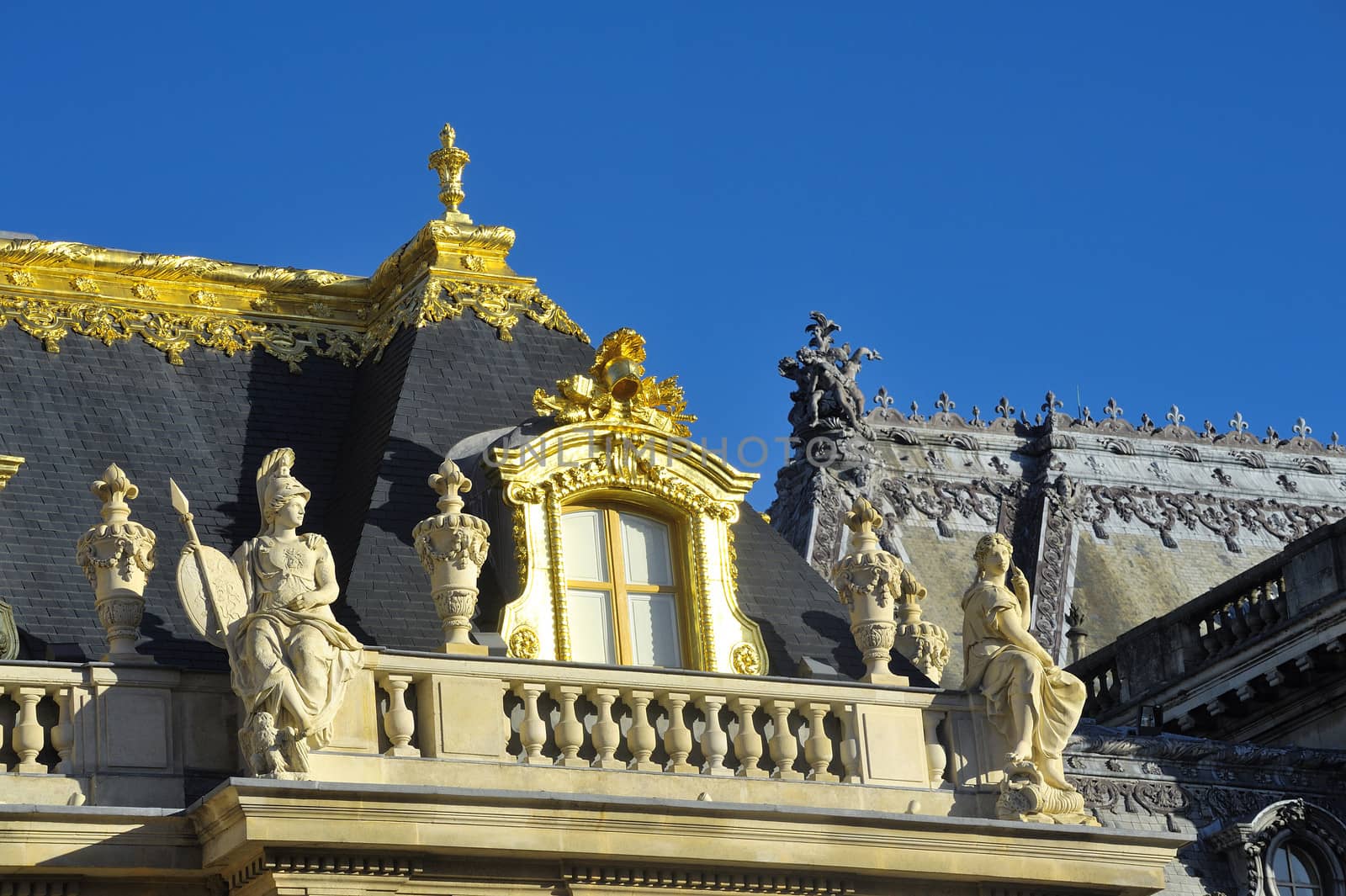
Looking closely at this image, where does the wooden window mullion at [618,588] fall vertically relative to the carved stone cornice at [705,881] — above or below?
above

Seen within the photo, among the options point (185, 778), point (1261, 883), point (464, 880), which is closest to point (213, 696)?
point (185, 778)

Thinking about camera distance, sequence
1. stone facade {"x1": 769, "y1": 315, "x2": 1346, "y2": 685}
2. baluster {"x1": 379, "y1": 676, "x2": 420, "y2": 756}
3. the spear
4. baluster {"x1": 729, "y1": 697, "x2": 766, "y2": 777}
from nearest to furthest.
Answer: baluster {"x1": 379, "y1": 676, "x2": 420, "y2": 756}, the spear, baluster {"x1": 729, "y1": 697, "x2": 766, "y2": 777}, stone facade {"x1": 769, "y1": 315, "x2": 1346, "y2": 685}

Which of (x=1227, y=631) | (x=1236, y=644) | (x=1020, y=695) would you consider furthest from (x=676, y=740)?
(x=1227, y=631)

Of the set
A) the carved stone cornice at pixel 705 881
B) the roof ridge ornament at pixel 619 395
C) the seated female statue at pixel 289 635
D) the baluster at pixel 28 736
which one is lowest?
the carved stone cornice at pixel 705 881

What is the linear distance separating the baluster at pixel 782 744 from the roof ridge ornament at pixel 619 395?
8.53 ft

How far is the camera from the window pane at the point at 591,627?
23.4 metres

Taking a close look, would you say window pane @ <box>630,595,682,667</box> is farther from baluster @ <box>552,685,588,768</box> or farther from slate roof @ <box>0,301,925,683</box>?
baluster @ <box>552,685,588,768</box>

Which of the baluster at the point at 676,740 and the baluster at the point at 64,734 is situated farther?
the baluster at the point at 676,740

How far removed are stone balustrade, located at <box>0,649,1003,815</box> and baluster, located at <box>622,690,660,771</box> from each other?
0.01 m

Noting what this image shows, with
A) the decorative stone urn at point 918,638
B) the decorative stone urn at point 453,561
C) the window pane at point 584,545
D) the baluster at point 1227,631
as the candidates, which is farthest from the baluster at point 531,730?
the baluster at point 1227,631

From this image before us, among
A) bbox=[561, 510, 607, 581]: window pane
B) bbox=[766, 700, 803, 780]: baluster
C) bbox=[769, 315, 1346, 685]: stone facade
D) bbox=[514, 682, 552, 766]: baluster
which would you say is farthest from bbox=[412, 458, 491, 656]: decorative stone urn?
bbox=[769, 315, 1346, 685]: stone facade

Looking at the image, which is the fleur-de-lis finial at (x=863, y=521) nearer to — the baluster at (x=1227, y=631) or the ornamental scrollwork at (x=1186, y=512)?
the baluster at (x=1227, y=631)

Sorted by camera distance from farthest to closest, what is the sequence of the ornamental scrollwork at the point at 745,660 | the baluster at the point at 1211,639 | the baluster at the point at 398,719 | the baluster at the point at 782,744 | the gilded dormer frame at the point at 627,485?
the baluster at the point at 1211,639 < the ornamental scrollwork at the point at 745,660 < the gilded dormer frame at the point at 627,485 < the baluster at the point at 782,744 < the baluster at the point at 398,719

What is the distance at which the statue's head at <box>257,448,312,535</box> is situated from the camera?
847 inches
